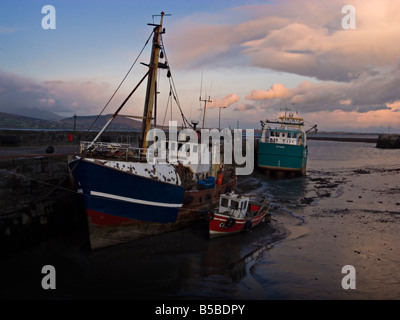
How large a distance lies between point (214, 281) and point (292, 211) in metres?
14.4

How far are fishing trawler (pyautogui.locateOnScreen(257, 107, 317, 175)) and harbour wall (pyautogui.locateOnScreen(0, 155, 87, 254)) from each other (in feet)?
94.9

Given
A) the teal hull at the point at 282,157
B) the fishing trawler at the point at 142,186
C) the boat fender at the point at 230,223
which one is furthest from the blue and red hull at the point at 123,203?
the teal hull at the point at 282,157

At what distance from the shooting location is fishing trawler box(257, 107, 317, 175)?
41.5m

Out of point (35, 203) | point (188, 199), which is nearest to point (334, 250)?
point (188, 199)

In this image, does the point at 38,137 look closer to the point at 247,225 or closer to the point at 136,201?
the point at 136,201

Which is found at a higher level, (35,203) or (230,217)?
(35,203)

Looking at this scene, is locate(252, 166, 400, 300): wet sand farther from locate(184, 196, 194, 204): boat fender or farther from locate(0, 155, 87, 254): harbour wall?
locate(0, 155, 87, 254): harbour wall

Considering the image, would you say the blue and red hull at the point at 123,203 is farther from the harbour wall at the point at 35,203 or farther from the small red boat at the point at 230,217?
the harbour wall at the point at 35,203

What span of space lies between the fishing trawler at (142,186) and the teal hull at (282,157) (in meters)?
23.4

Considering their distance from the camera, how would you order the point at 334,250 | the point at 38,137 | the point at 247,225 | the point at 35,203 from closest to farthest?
the point at 35,203 → the point at 334,250 → the point at 247,225 → the point at 38,137

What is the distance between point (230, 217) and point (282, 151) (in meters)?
26.8

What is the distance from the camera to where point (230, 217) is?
1719 cm
